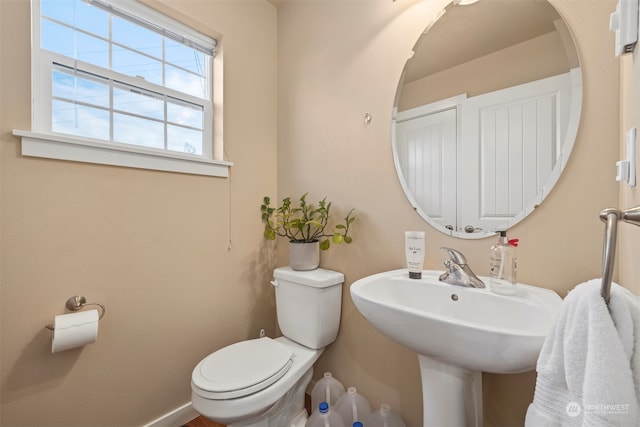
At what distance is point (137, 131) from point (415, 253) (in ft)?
4.59

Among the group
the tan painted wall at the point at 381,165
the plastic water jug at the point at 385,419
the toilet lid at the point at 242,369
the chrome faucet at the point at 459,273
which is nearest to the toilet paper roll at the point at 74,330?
the toilet lid at the point at 242,369

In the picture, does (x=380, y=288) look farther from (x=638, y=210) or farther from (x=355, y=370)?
(x=638, y=210)

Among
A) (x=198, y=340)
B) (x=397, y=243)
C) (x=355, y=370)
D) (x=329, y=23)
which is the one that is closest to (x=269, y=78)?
(x=329, y=23)

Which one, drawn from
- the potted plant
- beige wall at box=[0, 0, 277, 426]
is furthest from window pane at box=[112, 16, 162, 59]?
the potted plant

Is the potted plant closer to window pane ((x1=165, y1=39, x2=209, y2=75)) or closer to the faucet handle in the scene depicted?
the faucet handle

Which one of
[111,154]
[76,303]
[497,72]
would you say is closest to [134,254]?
[76,303]

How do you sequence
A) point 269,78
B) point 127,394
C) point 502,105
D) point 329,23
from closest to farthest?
point 502,105 → point 127,394 → point 329,23 → point 269,78

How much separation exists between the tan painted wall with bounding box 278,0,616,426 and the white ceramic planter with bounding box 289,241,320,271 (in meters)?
0.10

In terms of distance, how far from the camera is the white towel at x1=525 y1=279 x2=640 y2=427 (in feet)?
1.17

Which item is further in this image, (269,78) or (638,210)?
(269,78)

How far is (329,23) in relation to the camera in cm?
154

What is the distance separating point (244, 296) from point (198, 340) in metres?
0.32
